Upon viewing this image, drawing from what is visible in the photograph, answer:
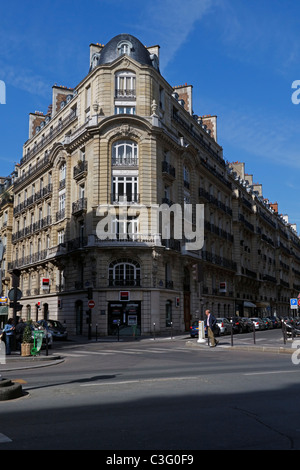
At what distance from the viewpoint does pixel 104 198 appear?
34.7 metres

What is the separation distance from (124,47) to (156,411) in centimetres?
3485

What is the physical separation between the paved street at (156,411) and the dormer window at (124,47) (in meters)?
30.4

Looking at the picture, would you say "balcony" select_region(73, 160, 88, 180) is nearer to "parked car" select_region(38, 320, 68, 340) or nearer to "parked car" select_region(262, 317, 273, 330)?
"parked car" select_region(38, 320, 68, 340)

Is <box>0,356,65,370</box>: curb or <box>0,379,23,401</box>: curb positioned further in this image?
<box>0,356,65,370</box>: curb

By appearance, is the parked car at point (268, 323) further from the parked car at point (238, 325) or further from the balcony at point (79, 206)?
the balcony at point (79, 206)

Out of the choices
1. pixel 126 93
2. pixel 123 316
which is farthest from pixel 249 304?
pixel 126 93

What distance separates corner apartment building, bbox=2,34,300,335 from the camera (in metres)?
33.9

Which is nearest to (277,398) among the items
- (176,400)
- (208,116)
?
(176,400)

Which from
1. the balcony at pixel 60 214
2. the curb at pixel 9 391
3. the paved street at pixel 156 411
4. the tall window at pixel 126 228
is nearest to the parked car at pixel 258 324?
the tall window at pixel 126 228

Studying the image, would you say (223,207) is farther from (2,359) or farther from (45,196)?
(2,359)

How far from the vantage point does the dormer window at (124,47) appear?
122 feet

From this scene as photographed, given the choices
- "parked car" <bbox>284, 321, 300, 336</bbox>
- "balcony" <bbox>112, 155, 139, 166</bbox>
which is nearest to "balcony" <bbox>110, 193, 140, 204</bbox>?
"balcony" <bbox>112, 155, 139, 166</bbox>

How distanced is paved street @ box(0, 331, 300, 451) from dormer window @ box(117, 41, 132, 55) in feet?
99.8

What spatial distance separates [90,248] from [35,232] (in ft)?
48.8
